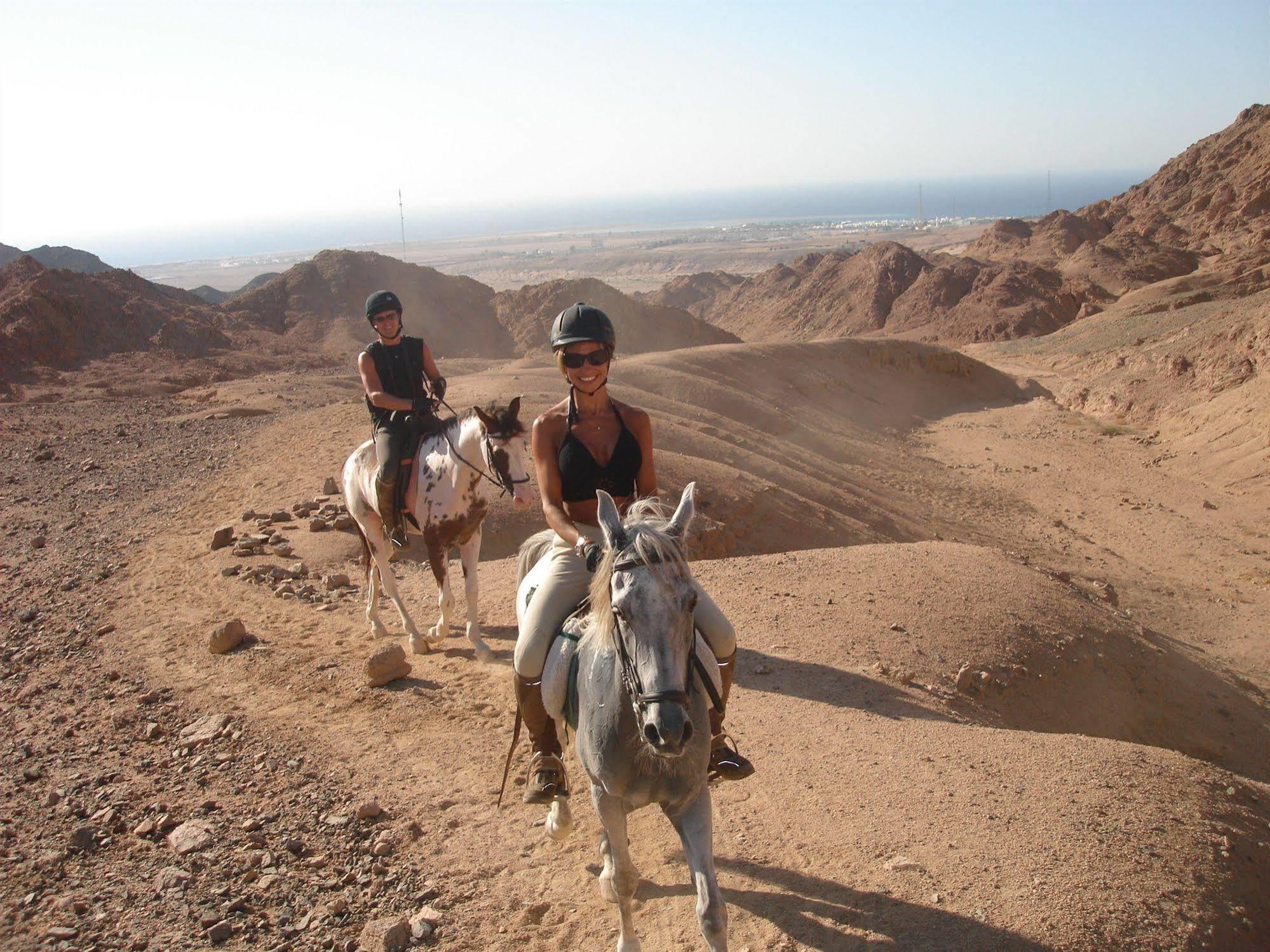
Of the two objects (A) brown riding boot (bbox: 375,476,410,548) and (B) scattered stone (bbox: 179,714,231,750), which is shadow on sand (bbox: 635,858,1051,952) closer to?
(B) scattered stone (bbox: 179,714,231,750)

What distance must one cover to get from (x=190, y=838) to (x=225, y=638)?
9.81 ft

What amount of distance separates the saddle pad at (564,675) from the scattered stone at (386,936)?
4.42 feet

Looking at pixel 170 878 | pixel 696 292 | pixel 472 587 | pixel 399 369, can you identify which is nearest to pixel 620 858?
pixel 170 878

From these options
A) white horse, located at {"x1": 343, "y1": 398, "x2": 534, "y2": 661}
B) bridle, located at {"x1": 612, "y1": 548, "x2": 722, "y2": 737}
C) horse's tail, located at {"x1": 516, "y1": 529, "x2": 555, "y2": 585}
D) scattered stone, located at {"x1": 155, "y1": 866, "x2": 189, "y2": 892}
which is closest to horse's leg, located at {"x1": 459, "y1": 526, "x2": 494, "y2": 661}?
white horse, located at {"x1": 343, "y1": 398, "x2": 534, "y2": 661}

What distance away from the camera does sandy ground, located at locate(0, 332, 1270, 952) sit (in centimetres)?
423

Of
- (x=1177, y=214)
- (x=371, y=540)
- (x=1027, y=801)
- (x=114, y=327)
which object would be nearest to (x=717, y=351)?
(x=371, y=540)

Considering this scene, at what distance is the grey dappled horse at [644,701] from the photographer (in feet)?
9.96

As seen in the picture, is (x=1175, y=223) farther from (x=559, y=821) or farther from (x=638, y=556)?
(x=638, y=556)

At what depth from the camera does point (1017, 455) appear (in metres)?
23.5

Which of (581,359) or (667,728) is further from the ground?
(581,359)

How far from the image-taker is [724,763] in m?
3.89

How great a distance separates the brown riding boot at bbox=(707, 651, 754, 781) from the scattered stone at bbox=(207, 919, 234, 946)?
105 inches

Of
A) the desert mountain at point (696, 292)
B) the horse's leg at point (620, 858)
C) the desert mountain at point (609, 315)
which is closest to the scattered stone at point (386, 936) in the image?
the horse's leg at point (620, 858)

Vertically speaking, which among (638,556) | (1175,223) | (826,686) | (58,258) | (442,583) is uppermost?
(58,258)
